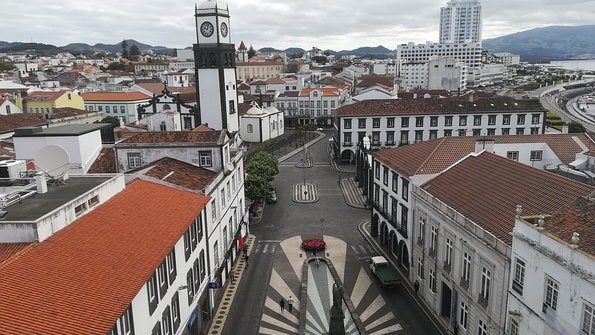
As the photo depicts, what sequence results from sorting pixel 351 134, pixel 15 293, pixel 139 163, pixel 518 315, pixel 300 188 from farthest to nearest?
pixel 351 134 → pixel 300 188 → pixel 139 163 → pixel 518 315 → pixel 15 293

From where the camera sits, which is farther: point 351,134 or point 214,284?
point 351,134

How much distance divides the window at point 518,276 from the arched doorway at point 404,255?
1677cm

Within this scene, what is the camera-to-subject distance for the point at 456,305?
103 ft

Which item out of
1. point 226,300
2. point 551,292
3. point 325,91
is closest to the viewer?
point 551,292

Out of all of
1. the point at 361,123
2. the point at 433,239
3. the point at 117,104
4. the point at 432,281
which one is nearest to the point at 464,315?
the point at 432,281

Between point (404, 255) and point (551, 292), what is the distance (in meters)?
21.0

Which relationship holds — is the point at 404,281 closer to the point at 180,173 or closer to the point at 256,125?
the point at 180,173

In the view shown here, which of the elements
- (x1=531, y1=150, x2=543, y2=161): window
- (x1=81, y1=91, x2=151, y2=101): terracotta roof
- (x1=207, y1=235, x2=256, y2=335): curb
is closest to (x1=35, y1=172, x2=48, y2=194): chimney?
(x1=207, y1=235, x2=256, y2=335): curb

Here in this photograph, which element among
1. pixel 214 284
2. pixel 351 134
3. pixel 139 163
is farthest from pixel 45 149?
pixel 351 134

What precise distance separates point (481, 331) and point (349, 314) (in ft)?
30.8

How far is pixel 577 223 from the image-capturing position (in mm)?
21875

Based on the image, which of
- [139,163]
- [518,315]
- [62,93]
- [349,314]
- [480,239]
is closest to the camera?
[518,315]

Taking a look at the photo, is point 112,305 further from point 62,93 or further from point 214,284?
point 62,93

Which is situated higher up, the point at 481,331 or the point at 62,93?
the point at 62,93
